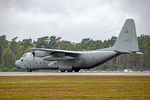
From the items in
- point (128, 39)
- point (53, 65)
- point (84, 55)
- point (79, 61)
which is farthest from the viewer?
point (53, 65)

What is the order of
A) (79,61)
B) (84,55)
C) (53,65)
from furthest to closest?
(53,65) < (79,61) < (84,55)

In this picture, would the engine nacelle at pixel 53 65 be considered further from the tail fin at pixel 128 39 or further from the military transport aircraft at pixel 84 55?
the tail fin at pixel 128 39

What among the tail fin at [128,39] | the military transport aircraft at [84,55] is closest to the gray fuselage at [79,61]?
the military transport aircraft at [84,55]

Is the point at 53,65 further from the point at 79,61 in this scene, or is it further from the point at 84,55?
the point at 84,55

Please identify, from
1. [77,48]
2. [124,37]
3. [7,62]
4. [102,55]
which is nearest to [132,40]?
[124,37]

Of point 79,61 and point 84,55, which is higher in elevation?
point 84,55

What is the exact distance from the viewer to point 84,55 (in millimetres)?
43469

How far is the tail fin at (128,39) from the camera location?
132 ft

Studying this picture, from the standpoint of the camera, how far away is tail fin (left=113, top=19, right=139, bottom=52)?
40.2m

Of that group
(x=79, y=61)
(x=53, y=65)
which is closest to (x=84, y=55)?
(x=79, y=61)

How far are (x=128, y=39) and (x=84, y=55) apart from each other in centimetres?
652

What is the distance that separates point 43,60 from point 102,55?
9128 mm

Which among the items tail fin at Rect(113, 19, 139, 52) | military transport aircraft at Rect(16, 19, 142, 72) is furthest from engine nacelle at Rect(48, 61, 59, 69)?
tail fin at Rect(113, 19, 139, 52)

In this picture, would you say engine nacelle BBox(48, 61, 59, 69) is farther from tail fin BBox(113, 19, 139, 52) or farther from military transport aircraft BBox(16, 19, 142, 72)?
tail fin BBox(113, 19, 139, 52)
